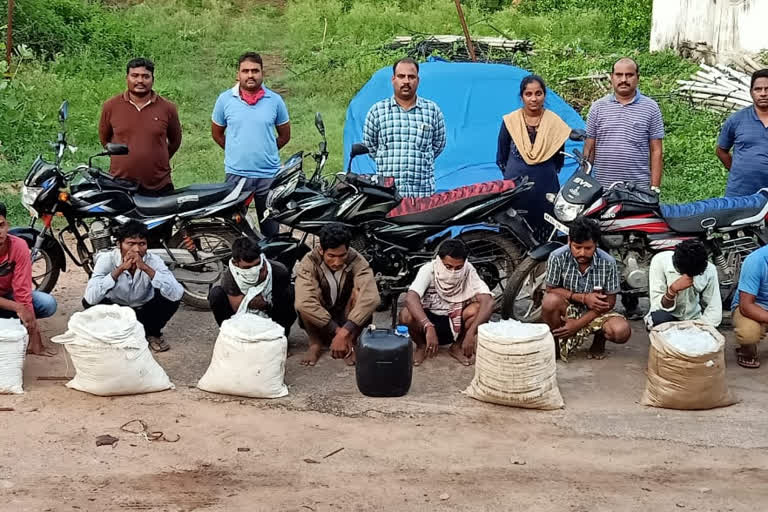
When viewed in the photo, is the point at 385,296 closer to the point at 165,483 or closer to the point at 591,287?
the point at 591,287

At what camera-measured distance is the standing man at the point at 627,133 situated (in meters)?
7.08

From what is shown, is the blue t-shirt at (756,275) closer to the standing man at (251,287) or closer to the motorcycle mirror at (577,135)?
the motorcycle mirror at (577,135)

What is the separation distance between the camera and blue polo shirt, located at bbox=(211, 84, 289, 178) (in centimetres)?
727

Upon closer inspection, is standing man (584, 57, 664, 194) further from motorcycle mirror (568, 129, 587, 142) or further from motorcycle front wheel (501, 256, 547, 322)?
motorcycle front wheel (501, 256, 547, 322)

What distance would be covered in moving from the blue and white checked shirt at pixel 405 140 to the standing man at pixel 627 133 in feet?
3.68

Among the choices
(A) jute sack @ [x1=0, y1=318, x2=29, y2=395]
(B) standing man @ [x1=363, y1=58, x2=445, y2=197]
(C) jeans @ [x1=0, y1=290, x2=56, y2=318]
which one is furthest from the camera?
(B) standing man @ [x1=363, y1=58, x2=445, y2=197]

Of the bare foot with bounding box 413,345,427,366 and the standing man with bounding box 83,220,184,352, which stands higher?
the standing man with bounding box 83,220,184,352

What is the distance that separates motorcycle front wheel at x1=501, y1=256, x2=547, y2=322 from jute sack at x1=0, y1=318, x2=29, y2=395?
9.91 feet

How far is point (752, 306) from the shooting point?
6191 mm

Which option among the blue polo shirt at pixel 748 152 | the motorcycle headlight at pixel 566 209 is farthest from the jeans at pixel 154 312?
the blue polo shirt at pixel 748 152

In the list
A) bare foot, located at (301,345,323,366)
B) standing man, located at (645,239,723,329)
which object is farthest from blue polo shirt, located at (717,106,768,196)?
bare foot, located at (301,345,323,366)

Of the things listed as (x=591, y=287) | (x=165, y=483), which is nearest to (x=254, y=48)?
(x=591, y=287)

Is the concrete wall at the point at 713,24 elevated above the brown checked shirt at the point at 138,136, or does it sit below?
above

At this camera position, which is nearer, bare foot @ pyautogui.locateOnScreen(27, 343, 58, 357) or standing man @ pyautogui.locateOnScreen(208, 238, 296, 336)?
standing man @ pyautogui.locateOnScreen(208, 238, 296, 336)
